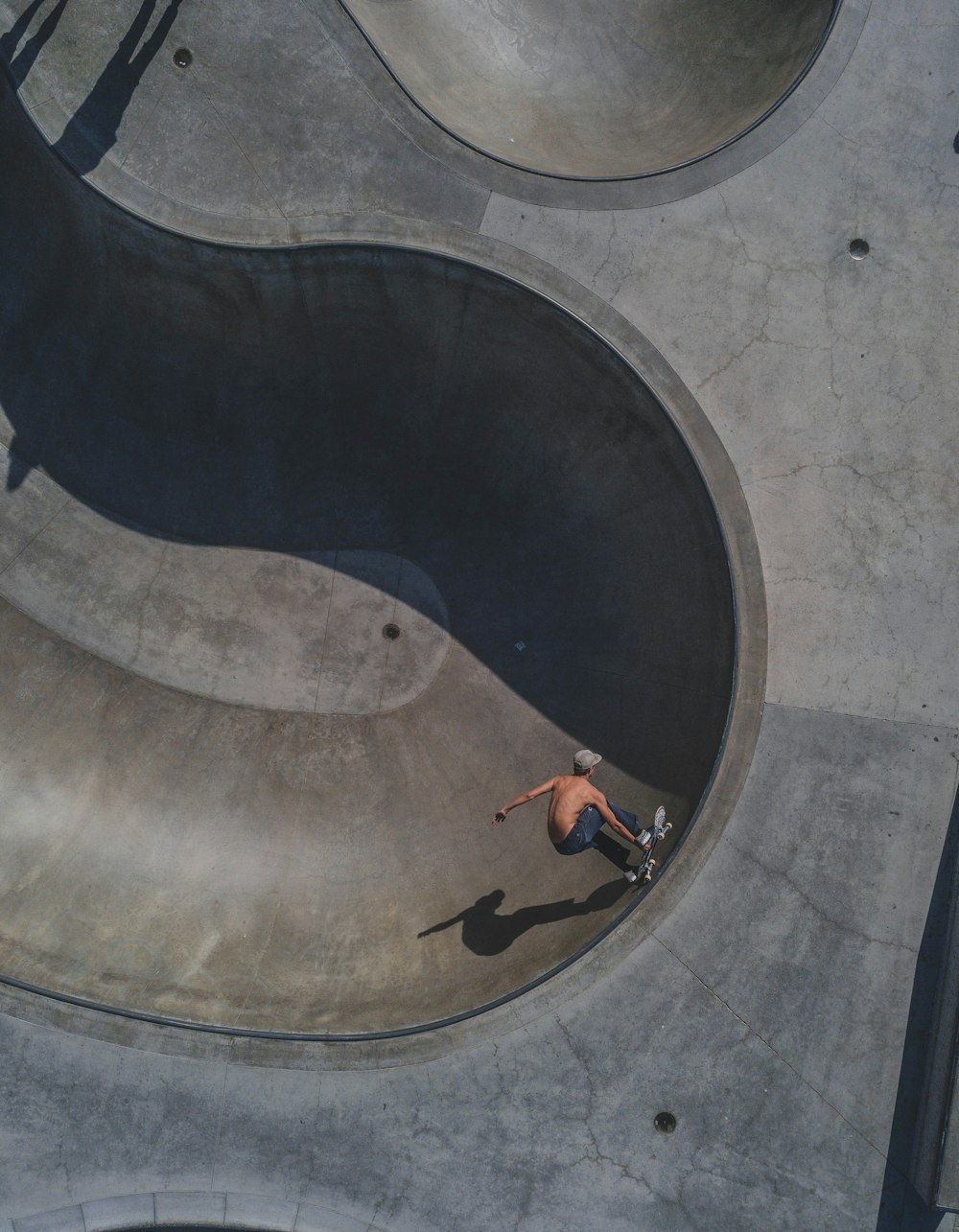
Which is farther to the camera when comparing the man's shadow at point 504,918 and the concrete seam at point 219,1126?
the man's shadow at point 504,918

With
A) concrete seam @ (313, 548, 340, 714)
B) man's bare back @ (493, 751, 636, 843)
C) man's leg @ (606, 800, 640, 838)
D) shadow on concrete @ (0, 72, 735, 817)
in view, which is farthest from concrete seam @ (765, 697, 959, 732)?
concrete seam @ (313, 548, 340, 714)

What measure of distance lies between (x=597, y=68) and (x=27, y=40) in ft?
23.8

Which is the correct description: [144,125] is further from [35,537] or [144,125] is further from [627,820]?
[627,820]

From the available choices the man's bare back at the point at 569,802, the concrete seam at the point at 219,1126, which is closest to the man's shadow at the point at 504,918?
the man's bare back at the point at 569,802

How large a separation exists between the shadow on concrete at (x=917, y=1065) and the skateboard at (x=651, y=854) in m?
3.07

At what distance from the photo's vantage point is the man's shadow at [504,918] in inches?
407

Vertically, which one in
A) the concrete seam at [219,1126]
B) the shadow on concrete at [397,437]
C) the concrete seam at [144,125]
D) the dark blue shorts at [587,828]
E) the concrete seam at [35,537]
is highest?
the concrete seam at [144,125]

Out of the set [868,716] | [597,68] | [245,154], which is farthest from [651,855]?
[597,68]

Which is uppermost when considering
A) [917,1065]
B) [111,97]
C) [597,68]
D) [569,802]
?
[597,68]

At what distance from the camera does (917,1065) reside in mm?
9461

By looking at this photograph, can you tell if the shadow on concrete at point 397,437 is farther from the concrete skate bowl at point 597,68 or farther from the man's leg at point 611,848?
the concrete skate bowl at point 597,68

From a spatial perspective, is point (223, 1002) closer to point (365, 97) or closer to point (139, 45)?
point (365, 97)

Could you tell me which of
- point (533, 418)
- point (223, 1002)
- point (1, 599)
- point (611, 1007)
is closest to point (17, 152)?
point (1, 599)

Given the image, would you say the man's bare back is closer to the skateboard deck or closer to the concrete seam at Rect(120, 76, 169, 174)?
the skateboard deck
